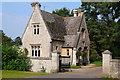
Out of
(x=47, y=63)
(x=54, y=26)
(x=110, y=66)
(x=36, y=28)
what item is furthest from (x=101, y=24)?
(x=110, y=66)

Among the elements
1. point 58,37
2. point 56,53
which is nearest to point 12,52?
Answer: point 56,53

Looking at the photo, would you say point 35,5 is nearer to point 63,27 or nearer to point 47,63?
point 63,27

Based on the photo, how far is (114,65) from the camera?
52.2ft

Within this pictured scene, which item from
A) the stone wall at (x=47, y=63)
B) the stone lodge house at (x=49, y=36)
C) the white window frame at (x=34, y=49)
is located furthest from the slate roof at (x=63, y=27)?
the stone wall at (x=47, y=63)

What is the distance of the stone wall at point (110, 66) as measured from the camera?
15750 millimetres

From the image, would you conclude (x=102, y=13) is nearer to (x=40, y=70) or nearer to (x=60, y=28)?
(x=60, y=28)

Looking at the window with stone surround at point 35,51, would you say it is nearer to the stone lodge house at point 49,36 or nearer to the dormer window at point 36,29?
the stone lodge house at point 49,36

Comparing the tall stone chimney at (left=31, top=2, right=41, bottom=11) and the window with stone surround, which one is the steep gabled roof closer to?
the tall stone chimney at (left=31, top=2, right=41, bottom=11)

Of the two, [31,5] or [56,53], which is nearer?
[56,53]

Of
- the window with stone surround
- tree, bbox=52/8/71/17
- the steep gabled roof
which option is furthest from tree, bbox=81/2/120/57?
tree, bbox=52/8/71/17

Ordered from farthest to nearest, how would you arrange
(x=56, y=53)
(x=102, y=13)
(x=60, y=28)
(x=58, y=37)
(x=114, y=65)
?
(x=102, y=13), (x=60, y=28), (x=58, y=37), (x=56, y=53), (x=114, y=65)

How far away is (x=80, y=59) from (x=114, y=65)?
1751 cm

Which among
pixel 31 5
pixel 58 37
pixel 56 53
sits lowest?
pixel 56 53

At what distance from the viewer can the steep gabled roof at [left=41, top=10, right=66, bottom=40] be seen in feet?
99.8
